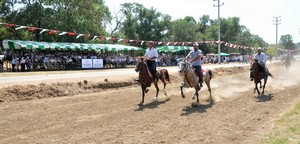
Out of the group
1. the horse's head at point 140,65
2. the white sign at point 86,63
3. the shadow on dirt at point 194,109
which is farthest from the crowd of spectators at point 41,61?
the shadow on dirt at point 194,109

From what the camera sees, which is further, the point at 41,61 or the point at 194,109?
the point at 41,61

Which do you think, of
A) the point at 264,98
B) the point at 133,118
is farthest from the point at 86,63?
the point at 133,118

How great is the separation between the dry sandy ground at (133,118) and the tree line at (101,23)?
111 feet

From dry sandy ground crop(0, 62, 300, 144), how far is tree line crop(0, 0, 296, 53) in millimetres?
33750

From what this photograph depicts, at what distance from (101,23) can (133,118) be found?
5621cm

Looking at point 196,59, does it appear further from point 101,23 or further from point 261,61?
point 101,23

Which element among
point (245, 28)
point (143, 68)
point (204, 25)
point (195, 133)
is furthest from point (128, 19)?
point (195, 133)

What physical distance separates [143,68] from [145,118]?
4235 mm

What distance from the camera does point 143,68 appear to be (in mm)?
15562

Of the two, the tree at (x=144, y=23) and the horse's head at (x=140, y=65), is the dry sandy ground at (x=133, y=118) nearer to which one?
the horse's head at (x=140, y=65)

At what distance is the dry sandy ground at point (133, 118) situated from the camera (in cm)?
911

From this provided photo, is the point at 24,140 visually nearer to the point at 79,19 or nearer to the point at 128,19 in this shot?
the point at 79,19

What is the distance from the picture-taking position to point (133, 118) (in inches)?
464

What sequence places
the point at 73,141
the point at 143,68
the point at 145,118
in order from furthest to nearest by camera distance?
the point at 143,68, the point at 145,118, the point at 73,141
